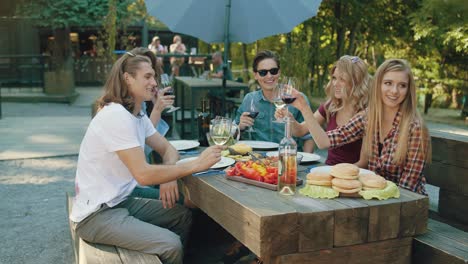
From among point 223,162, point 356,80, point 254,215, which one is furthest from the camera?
point 356,80

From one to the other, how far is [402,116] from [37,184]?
→ 168 inches

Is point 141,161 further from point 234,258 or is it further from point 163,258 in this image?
point 234,258

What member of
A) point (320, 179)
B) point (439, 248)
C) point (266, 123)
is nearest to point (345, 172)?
point (320, 179)

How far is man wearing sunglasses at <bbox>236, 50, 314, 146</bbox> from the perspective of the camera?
419 cm

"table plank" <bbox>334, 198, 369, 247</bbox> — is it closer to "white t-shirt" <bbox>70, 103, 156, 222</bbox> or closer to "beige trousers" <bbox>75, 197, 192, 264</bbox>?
"beige trousers" <bbox>75, 197, 192, 264</bbox>

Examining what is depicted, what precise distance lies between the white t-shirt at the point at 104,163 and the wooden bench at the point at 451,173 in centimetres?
205

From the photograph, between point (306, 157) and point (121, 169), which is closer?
point (121, 169)

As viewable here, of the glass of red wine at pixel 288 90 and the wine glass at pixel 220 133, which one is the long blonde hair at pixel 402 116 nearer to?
the glass of red wine at pixel 288 90

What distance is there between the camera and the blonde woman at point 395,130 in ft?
9.55

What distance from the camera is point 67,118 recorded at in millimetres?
11023

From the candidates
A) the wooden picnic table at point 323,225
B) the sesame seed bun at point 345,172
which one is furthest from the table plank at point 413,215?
the sesame seed bun at point 345,172

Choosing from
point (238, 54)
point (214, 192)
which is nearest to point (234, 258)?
point (214, 192)

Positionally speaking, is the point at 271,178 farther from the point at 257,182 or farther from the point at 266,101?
the point at 266,101

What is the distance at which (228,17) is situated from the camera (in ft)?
15.8
